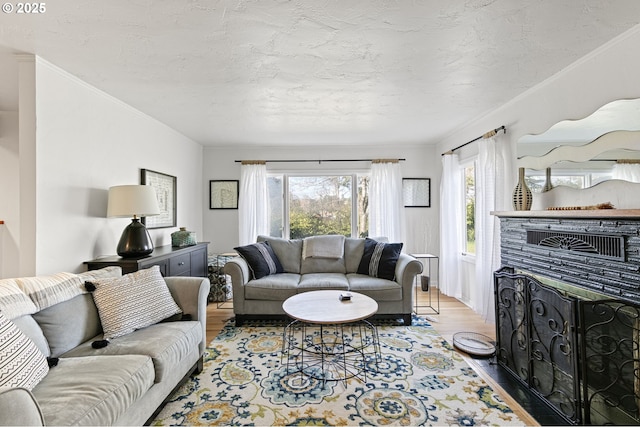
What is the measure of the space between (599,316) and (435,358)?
46.8 inches

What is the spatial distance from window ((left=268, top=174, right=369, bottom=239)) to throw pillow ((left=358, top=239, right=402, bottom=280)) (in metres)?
1.16

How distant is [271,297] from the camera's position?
10.7 ft

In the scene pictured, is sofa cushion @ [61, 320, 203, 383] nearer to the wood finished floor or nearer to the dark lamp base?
the dark lamp base

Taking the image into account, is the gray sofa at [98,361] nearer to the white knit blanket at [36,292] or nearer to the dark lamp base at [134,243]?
the white knit blanket at [36,292]

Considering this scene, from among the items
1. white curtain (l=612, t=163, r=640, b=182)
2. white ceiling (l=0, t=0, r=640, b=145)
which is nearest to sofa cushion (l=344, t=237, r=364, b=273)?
white ceiling (l=0, t=0, r=640, b=145)

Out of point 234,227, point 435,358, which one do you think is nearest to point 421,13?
point 435,358

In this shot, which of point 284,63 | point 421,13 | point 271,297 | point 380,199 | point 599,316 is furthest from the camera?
point 380,199

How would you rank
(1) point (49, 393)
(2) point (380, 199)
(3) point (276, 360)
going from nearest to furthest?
(1) point (49, 393) < (3) point (276, 360) < (2) point (380, 199)

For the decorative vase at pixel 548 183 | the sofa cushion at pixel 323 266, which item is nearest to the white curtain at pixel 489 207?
the decorative vase at pixel 548 183

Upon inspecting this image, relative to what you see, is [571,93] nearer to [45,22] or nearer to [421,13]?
[421,13]

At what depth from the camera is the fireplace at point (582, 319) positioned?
5.33 feet

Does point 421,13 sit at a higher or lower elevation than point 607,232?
higher

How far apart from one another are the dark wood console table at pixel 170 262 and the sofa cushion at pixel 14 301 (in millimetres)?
774

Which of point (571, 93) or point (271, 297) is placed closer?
point (571, 93)
